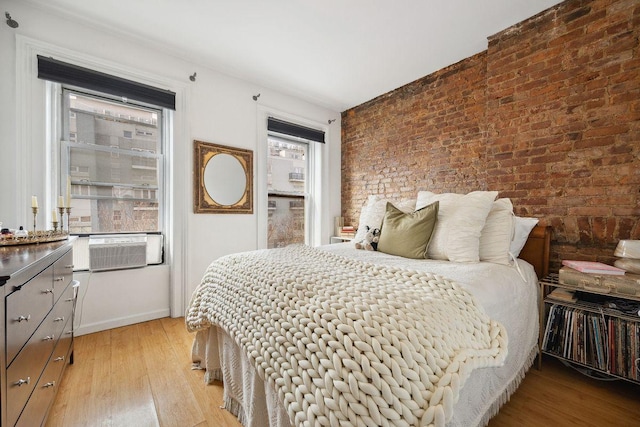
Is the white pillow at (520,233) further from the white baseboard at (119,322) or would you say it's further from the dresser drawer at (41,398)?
the white baseboard at (119,322)

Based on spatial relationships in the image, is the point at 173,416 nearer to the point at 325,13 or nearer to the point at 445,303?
the point at 445,303

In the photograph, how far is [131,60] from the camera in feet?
7.94

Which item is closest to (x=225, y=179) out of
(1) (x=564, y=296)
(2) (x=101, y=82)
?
(2) (x=101, y=82)

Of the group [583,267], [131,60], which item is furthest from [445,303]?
[131,60]

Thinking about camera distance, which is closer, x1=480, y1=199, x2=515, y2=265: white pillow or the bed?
the bed

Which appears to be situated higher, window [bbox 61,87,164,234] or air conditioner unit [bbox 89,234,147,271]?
window [bbox 61,87,164,234]

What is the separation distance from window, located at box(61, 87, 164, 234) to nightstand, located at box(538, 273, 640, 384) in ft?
11.1

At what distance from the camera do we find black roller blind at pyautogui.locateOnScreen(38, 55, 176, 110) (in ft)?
6.75

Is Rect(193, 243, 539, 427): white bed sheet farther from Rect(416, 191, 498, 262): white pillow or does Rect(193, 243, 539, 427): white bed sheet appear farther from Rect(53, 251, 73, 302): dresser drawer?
Rect(53, 251, 73, 302): dresser drawer

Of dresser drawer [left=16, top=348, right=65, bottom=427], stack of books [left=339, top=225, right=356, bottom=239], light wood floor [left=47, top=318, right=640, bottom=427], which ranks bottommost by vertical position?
light wood floor [left=47, top=318, right=640, bottom=427]

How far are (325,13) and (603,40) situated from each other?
6.47ft

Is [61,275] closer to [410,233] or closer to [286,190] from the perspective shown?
[410,233]

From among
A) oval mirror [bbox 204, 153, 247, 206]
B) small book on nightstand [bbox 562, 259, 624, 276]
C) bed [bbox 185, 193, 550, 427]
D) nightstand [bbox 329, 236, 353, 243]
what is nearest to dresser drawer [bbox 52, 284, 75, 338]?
bed [bbox 185, 193, 550, 427]

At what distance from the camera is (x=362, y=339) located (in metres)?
0.77
